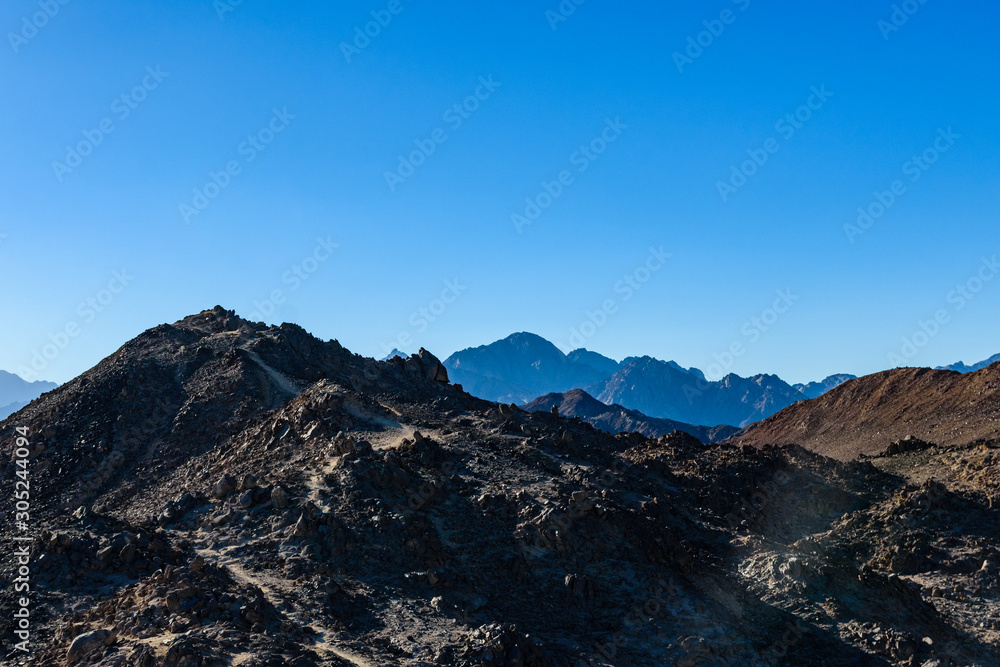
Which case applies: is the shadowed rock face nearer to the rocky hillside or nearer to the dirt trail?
the dirt trail

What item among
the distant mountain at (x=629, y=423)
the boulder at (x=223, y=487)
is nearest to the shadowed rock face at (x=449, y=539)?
the boulder at (x=223, y=487)

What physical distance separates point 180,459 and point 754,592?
2608 centimetres

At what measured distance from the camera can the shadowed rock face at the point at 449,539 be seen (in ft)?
77.3

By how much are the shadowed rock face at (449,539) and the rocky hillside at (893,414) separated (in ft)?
86.1

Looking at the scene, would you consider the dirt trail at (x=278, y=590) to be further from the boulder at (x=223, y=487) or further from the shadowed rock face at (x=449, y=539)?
the boulder at (x=223, y=487)

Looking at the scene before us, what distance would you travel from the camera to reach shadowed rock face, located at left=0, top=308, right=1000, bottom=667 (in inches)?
927

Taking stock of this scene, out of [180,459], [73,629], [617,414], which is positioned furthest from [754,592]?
[617,414]

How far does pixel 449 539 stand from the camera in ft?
95.9

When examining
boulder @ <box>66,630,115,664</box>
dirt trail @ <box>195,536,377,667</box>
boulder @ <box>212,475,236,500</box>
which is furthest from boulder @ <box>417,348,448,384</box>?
boulder @ <box>66,630,115,664</box>

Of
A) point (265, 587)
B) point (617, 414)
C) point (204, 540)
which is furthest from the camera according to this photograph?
point (617, 414)

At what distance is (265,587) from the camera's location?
25703mm

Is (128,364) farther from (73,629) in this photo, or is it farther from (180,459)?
(73,629)

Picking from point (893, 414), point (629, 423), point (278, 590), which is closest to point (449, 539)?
point (278, 590)

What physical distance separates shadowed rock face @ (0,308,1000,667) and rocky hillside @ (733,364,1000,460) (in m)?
26.3
